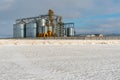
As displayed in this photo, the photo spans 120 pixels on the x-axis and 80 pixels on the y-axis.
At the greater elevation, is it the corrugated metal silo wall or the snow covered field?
the corrugated metal silo wall

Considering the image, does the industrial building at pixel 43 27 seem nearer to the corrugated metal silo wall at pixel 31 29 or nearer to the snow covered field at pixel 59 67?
the corrugated metal silo wall at pixel 31 29

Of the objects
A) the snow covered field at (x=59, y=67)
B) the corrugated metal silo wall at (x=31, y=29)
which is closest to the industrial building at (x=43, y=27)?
the corrugated metal silo wall at (x=31, y=29)

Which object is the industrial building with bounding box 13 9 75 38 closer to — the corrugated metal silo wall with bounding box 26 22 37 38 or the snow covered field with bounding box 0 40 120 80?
the corrugated metal silo wall with bounding box 26 22 37 38

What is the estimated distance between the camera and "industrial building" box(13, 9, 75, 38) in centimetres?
6681

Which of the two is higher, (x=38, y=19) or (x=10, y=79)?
(x=38, y=19)

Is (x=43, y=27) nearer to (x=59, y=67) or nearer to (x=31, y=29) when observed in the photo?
(x=31, y=29)

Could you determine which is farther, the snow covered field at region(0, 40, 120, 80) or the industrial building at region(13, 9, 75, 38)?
the industrial building at region(13, 9, 75, 38)

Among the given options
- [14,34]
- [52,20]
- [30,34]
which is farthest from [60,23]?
[14,34]

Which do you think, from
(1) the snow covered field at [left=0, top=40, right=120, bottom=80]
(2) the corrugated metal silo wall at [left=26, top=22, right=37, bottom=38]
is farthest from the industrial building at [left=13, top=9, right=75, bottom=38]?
(1) the snow covered field at [left=0, top=40, right=120, bottom=80]

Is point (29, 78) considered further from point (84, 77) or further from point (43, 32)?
point (43, 32)

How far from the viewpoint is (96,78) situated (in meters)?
8.02

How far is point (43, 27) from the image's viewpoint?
2623 inches

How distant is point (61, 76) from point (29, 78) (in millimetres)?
1065

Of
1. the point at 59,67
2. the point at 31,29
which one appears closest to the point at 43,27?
the point at 31,29
